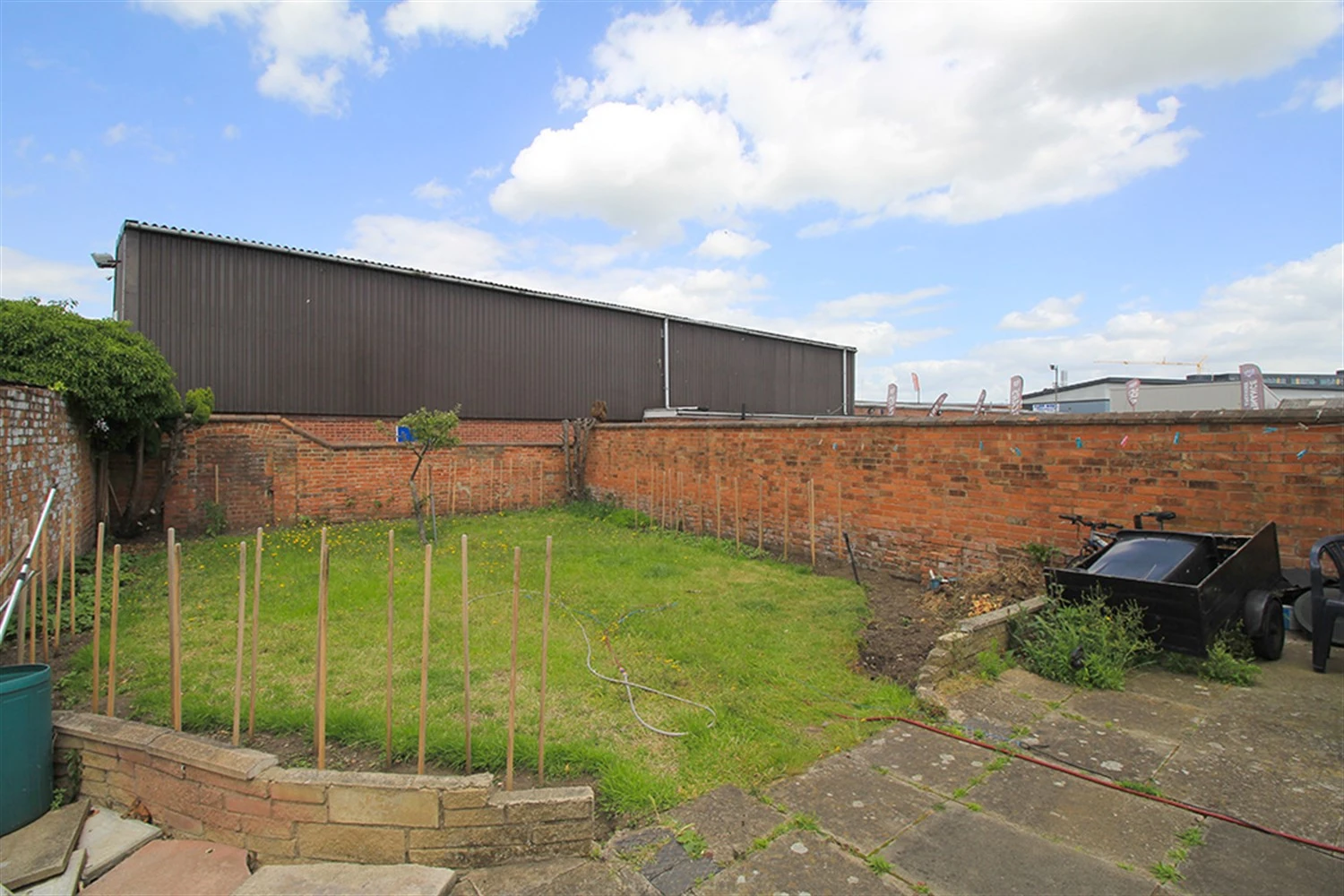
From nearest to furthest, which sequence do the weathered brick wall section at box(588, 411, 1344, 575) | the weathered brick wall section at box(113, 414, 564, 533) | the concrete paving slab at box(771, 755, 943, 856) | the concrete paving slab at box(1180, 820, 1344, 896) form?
the concrete paving slab at box(1180, 820, 1344, 896) < the concrete paving slab at box(771, 755, 943, 856) < the weathered brick wall section at box(588, 411, 1344, 575) < the weathered brick wall section at box(113, 414, 564, 533)

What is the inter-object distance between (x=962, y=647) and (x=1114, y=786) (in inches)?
61.2

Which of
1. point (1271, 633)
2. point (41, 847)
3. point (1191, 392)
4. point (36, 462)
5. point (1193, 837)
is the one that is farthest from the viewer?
point (1191, 392)

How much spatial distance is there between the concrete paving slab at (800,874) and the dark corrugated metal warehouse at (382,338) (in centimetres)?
1467

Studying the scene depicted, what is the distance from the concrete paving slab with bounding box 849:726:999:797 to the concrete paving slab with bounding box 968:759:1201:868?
14 cm

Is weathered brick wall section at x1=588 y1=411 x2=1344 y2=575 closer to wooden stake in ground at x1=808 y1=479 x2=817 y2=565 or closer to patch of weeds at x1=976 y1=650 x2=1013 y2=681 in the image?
wooden stake in ground at x1=808 y1=479 x2=817 y2=565

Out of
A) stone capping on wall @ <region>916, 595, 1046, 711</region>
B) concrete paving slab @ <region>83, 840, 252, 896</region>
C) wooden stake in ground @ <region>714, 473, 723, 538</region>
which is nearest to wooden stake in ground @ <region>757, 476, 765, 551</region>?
wooden stake in ground @ <region>714, 473, 723, 538</region>

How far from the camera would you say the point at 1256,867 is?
8.50 feet

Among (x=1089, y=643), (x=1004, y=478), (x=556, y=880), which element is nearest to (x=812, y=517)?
(x=1004, y=478)

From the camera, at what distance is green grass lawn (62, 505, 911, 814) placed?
12.0ft

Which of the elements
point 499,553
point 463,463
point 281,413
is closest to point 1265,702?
point 499,553

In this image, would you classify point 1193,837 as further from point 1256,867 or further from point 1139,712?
point 1139,712

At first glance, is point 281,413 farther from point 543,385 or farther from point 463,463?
point 543,385

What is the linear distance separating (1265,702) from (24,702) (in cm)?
715

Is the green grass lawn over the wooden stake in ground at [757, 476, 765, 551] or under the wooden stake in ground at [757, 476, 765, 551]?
under
